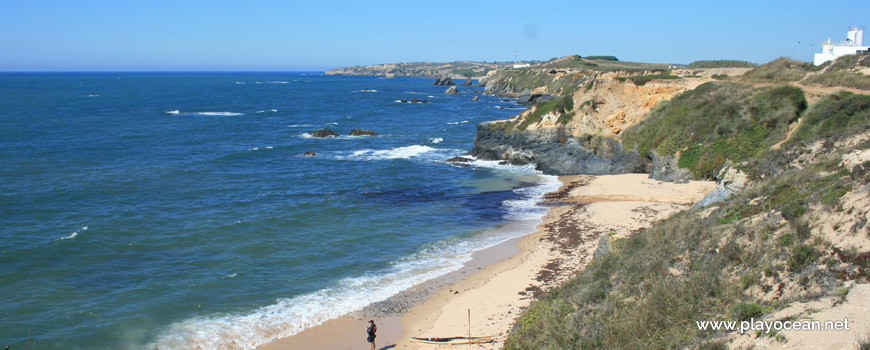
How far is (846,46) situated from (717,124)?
22.7 m

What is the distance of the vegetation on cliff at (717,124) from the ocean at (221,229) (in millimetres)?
7360

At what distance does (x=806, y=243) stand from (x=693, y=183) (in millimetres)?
20431

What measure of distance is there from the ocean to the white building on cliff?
2702 centimetres

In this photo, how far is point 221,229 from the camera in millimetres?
26094

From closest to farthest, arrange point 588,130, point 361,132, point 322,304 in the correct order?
point 322,304 < point 588,130 < point 361,132

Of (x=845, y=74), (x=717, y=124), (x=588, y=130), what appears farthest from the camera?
(x=588, y=130)

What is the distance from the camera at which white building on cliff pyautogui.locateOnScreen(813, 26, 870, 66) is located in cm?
4438

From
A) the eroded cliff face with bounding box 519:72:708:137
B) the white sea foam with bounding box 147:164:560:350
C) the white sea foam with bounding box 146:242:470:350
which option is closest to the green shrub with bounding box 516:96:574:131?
the eroded cliff face with bounding box 519:72:708:137

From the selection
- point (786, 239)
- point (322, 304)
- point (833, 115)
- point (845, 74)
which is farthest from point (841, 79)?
point (322, 304)

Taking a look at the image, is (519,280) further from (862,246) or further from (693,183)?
(693,183)

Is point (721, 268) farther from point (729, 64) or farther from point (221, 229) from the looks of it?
point (729, 64)

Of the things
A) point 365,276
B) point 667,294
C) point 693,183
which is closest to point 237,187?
point 365,276

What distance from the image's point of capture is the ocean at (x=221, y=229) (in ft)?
57.8

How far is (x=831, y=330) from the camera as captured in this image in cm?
749
